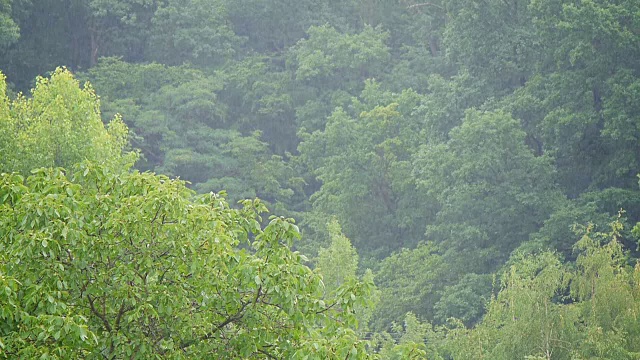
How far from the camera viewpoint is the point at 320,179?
3173 centimetres

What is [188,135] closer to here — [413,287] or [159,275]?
[413,287]

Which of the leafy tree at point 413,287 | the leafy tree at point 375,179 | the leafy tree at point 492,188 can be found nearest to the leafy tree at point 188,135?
the leafy tree at point 375,179

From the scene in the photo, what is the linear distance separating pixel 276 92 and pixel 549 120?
520 inches

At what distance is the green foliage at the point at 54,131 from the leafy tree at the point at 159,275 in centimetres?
808

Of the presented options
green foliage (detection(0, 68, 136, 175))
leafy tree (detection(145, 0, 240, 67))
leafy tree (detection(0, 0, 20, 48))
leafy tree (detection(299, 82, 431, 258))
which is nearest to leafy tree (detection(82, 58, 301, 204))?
leafy tree (detection(145, 0, 240, 67))

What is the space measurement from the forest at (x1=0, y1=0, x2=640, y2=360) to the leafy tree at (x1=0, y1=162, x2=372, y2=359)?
18 millimetres

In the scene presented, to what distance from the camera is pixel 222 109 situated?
119ft

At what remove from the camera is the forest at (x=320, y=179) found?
299 inches

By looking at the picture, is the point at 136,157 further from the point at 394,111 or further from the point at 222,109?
the point at 222,109

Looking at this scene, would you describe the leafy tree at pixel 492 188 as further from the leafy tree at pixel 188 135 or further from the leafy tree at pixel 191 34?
the leafy tree at pixel 191 34

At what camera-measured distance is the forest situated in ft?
25.0

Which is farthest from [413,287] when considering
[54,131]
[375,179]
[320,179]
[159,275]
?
[159,275]

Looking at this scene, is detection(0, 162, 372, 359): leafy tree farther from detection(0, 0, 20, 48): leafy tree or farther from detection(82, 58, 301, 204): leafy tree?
detection(0, 0, 20, 48): leafy tree

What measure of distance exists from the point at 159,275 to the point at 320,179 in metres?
24.0
